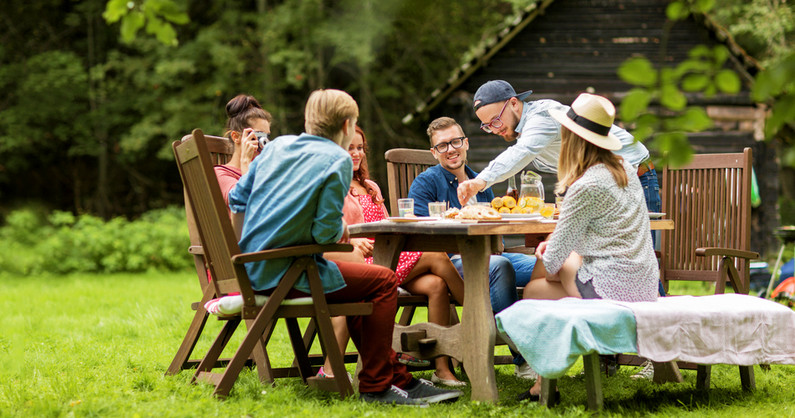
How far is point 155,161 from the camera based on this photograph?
20.4m

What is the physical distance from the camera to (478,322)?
11.7 feet

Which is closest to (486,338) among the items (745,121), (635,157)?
(635,157)

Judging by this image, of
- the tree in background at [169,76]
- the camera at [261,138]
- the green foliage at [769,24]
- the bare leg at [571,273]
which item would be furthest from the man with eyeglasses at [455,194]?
the tree in background at [169,76]

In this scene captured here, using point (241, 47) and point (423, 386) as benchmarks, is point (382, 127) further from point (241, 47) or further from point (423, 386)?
point (423, 386)

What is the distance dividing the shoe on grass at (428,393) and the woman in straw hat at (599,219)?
29.9 inches

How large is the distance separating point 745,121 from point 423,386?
10.6 m

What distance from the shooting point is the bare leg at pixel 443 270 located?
13.9ft

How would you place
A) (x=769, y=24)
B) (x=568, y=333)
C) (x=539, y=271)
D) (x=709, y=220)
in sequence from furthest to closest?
1. (x=769, y=24)
2. (x=709, y=220)
3. (x=539, y=271)
4. (x=568, y=333)

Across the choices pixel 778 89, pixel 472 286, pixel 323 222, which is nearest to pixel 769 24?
pixel 472 286

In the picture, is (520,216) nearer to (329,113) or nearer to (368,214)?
(368,214)

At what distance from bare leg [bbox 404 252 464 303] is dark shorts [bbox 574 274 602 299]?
801mm

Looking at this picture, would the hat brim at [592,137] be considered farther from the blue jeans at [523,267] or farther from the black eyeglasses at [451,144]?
the blue jeans at [523,267]

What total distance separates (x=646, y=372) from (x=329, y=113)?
8.14 ft

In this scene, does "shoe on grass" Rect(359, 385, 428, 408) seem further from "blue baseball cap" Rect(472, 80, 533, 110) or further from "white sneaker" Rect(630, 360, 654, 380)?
"blue baseball cap" Rect(472, 80, 533, 110)
